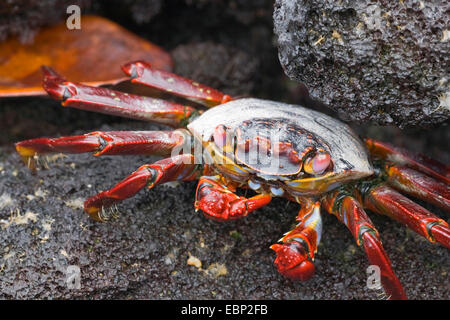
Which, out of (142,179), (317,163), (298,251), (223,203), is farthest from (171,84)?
(298,251)

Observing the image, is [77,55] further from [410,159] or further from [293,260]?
[410,159]

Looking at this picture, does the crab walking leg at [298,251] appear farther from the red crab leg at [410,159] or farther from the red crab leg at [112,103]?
the red crab leg at [112,103]

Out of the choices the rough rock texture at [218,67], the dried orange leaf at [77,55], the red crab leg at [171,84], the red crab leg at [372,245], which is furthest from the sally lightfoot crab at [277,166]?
the rough rock texture at [218,67]

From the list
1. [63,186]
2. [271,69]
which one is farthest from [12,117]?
[271,69]

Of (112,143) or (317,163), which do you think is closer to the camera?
(317,163)

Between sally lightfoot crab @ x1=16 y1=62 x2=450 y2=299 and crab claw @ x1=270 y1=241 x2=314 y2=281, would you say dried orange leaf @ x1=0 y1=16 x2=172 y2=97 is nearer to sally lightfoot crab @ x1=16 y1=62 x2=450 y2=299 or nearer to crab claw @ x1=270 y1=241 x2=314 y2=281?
sally lightfoot crab @ x1=16 y1=62 x2=450 y2=299

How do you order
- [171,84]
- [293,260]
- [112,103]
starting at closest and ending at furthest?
[293,260] < [112,103] < [171,84]

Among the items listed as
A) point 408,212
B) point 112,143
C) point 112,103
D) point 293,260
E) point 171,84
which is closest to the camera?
point 293,260
